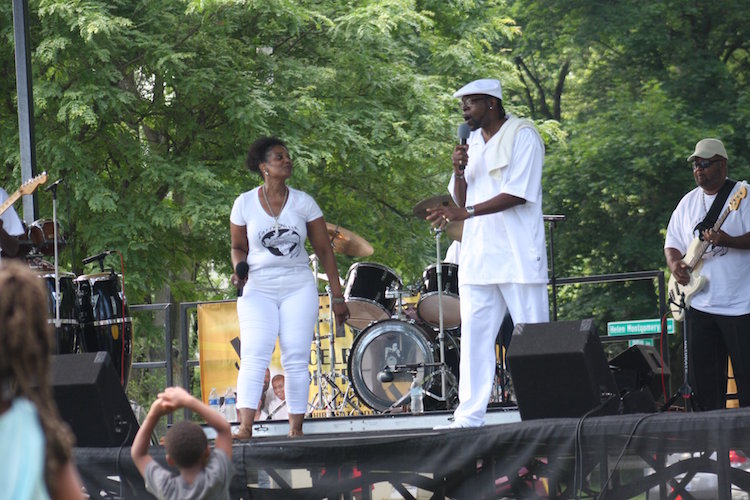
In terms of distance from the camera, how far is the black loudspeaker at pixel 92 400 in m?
5.93

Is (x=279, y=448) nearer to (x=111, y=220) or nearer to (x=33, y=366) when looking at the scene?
(x=33, y=366)

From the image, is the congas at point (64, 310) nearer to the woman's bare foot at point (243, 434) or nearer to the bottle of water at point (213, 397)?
the bottle of water at point (213, 397)

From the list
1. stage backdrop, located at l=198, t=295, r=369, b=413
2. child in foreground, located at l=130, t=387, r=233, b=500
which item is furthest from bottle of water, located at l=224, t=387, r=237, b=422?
child in foreground, located at l=130, t=387, r=233, b=500

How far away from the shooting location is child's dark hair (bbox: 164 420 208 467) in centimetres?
430

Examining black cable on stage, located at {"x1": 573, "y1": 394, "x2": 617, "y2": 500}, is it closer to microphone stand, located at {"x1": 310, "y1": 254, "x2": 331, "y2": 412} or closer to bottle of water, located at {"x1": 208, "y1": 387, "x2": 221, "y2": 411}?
microphone stand, located at {"x1": 310, "y1": 254, "x2": 331, "y2": 412}

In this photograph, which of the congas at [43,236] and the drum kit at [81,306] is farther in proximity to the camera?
the drum kit at [81,306]

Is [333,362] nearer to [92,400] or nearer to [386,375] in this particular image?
[386,375]

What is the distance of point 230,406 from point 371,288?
1.60 metres

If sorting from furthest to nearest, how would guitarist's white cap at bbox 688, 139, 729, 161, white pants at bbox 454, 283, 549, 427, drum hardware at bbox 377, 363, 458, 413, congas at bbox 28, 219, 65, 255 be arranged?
drum hardware at bbox 377, 363, 458, 413, congas at bbox 28, 219, 65, 255, guitarist's white cap at bbox 688, 139, 729, 161, white pants at bbox 454, 283, 549, 427

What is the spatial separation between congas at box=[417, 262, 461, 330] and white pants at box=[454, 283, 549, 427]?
3.15 metres

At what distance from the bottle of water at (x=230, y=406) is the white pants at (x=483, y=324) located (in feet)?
10.3

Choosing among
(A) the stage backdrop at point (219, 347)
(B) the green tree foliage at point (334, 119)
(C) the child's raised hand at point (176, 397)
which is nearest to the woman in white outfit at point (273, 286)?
(C) the child's raised hand at point (176, 397)

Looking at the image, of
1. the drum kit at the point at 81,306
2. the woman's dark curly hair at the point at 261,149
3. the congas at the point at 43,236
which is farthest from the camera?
the drum kit at the point at 81,306

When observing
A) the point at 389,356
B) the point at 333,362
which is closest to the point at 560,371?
the point at 389,356
